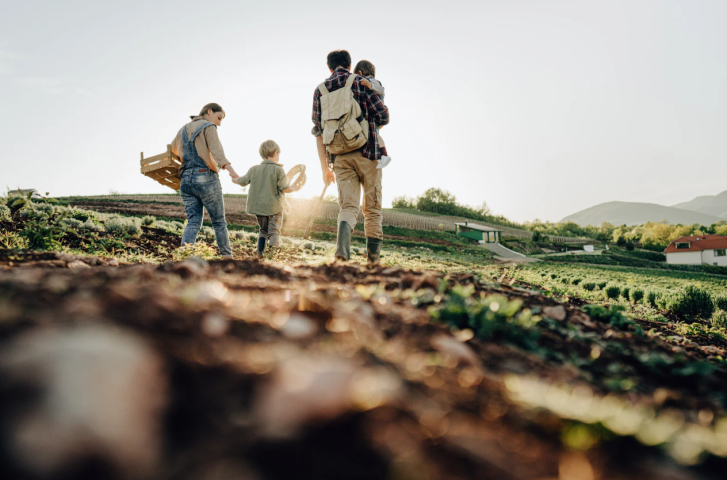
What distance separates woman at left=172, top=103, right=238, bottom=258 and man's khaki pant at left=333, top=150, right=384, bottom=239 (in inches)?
70.9

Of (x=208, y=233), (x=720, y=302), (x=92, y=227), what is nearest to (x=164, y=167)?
(x=92, y=227)

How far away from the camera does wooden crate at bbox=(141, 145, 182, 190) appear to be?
575cm

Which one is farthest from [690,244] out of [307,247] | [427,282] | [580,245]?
[427,282]

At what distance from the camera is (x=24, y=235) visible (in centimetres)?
474

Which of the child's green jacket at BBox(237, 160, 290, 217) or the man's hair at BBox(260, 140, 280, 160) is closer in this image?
the child's green jacket at BBox(237, 160, 290, 217)

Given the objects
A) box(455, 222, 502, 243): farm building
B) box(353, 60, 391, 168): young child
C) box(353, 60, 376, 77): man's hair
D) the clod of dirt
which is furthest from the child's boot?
box(455, 222, 502, 243): farm building

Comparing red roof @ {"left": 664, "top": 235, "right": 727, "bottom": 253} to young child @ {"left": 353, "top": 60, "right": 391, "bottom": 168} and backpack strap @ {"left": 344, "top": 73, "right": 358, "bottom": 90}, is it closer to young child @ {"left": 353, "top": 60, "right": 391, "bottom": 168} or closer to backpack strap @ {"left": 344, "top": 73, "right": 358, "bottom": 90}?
young child @ {"left": 353, "top": 60, "right": 391, "bottom": 168}

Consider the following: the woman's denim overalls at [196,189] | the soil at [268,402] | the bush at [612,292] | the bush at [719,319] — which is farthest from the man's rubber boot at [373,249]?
the bush at [719,319]

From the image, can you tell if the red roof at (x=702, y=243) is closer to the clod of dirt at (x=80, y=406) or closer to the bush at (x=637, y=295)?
the bush at (x=637, y=295)

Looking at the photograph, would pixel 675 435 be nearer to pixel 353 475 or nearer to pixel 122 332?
pixel 353 475

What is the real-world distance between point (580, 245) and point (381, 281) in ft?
195

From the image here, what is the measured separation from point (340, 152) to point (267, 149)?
90.7 inches

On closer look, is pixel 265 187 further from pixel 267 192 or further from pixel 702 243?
pixel 702 243

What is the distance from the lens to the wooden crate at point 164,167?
575cm
